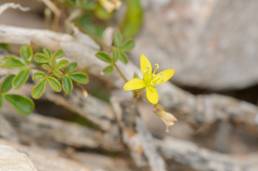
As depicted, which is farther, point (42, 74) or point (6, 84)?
point (6, 84)

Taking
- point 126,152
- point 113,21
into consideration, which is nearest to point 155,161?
point 126,152

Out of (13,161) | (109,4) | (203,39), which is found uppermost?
(203,39)

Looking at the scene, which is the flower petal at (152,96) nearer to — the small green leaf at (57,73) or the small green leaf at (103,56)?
the small green leaf at (103,56)

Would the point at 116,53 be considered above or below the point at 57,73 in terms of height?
above

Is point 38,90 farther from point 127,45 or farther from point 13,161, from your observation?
point 127,45

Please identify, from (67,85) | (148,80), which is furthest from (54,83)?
(148,80)

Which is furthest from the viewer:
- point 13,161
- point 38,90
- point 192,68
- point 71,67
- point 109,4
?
point 192,68
